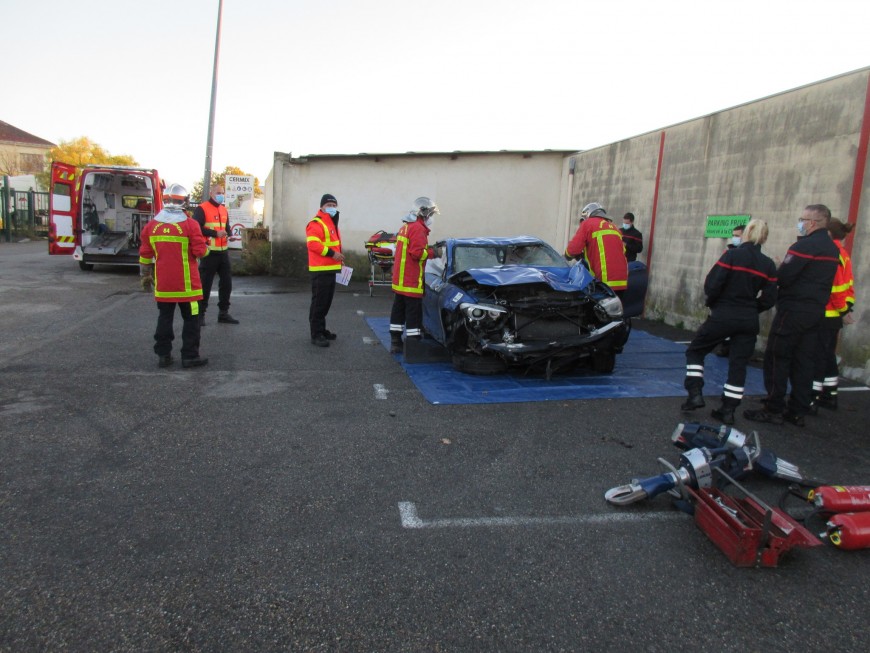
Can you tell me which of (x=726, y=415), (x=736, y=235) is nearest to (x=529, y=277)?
(x=726, y=415)

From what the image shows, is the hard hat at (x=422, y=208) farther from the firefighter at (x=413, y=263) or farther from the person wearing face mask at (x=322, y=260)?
the person wearing face mask at (x=322, y=260)

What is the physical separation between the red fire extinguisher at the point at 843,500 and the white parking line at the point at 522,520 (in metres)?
0.72

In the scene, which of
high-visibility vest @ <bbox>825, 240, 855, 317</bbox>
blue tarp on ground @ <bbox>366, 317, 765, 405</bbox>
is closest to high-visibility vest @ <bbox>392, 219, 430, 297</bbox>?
blue tarp on ground @ <bbox>366, 317, 765, 405</bbox>

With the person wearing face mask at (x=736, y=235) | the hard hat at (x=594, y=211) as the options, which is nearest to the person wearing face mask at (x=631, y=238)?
the person wearing face mask at (x=736, y=235)

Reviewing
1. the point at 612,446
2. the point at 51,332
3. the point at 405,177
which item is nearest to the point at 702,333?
the point at 612,446

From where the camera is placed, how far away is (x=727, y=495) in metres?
3.37

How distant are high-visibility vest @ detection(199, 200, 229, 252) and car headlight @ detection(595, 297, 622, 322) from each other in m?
5.62

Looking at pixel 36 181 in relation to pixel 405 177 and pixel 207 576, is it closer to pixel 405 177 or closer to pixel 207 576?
pixel 405 177

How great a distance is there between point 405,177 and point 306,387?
1083 centimetres

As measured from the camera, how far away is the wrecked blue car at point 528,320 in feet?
20.0

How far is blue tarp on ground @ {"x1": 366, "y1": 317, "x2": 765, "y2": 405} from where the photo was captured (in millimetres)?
5805

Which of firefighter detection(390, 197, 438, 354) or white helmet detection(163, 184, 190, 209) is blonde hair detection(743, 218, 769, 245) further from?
white helmet detection(163, 184, 190, 209)

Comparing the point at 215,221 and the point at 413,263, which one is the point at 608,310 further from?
the point at 215,221

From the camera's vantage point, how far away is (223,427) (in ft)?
15.5
